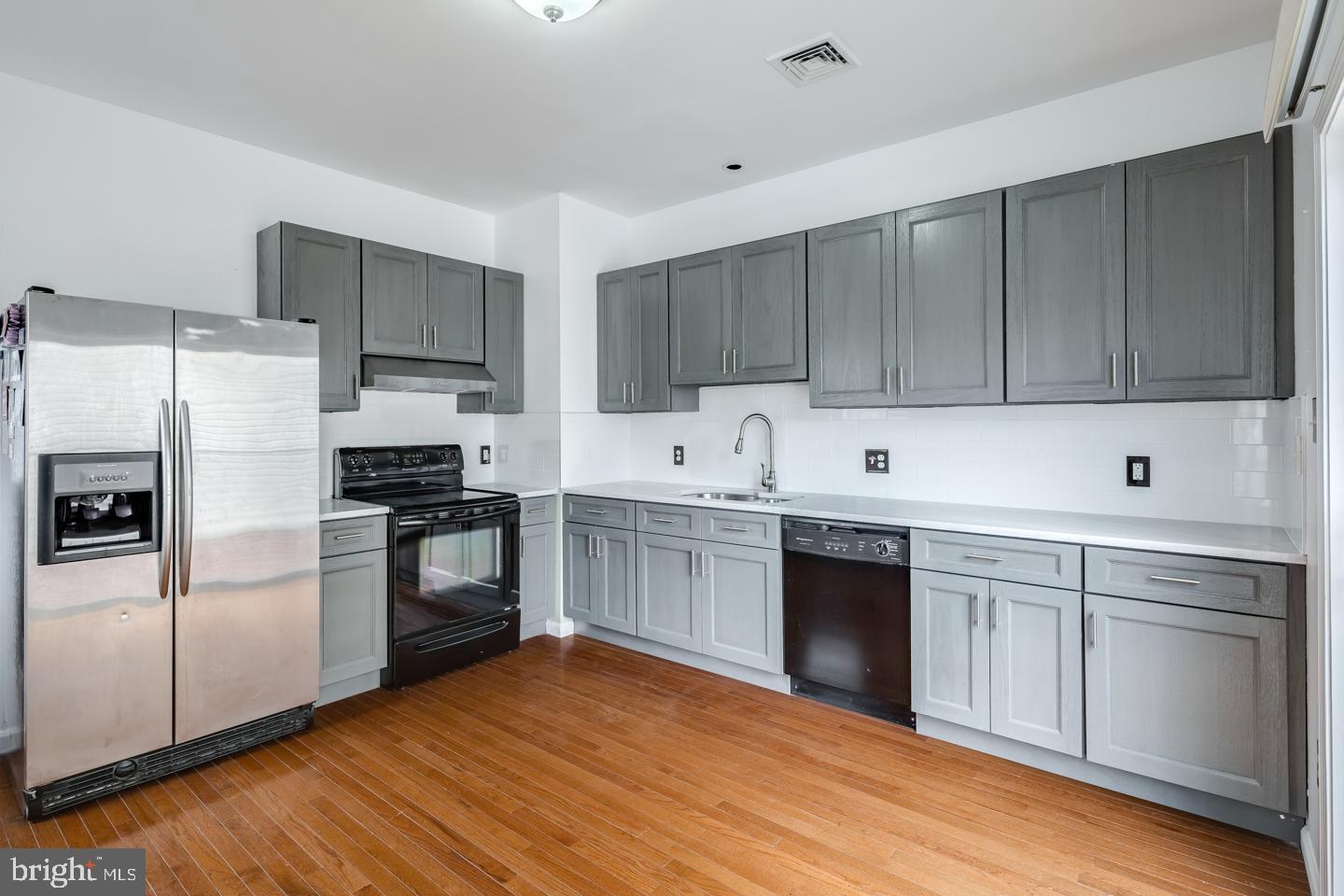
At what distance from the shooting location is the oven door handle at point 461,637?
11.3ft

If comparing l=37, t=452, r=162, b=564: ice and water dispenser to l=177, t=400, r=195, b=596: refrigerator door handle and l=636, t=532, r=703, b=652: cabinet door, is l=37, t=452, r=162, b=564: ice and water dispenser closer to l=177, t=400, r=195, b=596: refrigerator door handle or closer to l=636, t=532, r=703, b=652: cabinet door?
l=177, t=400, r=195, b=596: refrigerator door handle

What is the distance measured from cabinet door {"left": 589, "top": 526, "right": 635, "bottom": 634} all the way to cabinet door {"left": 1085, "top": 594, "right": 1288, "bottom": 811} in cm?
228

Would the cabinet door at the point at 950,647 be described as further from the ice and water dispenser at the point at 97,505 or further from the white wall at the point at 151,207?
the white wall at the point at 151,207

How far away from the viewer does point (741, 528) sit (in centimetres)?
335

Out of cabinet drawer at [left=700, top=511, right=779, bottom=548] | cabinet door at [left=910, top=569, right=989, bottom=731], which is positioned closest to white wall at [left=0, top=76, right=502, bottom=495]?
cabinet drawer at [left=700, top=511, right=779, bottom=548]

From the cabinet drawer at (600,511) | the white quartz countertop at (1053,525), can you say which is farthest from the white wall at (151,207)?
the white quartz countertop at (1053,525)

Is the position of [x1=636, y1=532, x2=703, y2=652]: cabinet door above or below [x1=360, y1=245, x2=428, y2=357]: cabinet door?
below

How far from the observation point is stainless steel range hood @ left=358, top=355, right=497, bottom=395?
3584 mm

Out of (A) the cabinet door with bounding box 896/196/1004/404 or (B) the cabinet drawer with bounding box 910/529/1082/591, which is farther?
(A) the cabinet door with bounding box 896/196/1004/404

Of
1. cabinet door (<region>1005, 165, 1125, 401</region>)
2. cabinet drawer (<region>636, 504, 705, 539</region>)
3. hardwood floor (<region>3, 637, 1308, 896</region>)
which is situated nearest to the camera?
hardwood floor (<region>3, 637, 1308, 896</region>)

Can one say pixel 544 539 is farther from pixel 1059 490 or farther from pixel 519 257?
Answer: pixel 1059 490

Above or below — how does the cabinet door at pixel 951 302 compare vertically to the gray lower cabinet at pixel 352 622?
above

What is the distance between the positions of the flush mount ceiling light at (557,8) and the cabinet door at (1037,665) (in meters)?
2.55

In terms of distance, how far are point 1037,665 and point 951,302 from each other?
155cm
